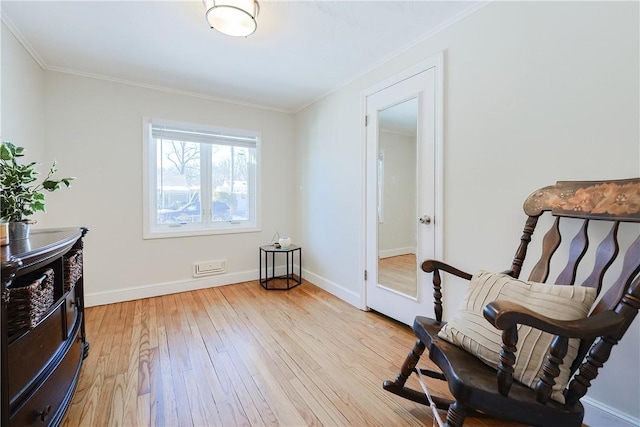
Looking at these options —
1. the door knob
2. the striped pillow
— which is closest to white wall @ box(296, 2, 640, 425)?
the door knob

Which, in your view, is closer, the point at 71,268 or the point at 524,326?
the point at 524,326

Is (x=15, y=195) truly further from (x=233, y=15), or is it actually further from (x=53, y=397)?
(x=233, y=15)

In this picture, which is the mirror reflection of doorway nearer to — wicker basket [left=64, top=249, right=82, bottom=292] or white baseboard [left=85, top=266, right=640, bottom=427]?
white baseboard [left=85, top=266, right=640, bottom=427]

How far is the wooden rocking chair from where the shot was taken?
34.7 inches

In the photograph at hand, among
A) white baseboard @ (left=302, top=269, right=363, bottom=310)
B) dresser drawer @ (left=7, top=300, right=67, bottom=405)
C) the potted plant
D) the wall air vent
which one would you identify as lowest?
white baseboard @ (left=302, top=269, right=363, bottom=310)

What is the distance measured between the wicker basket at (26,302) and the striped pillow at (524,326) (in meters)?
1.63

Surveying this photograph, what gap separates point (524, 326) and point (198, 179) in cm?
326

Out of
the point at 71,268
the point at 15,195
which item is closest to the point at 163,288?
the point at 71,268

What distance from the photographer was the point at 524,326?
1.06m

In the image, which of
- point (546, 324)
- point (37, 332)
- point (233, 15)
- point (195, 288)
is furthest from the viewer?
point (195, 288)

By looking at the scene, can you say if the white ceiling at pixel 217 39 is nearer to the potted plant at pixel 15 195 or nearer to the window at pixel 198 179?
the window at pixel 198 179

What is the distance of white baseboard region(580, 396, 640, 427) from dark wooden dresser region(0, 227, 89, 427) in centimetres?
234

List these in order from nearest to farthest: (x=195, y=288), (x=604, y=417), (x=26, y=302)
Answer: (x=26, y=302), (x=604, y=417), (x=195, y=288)

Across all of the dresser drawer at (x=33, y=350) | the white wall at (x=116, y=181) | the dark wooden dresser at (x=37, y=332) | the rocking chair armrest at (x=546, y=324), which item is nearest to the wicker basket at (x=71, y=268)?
the dark wooden dresser at (x=37, y=332)
